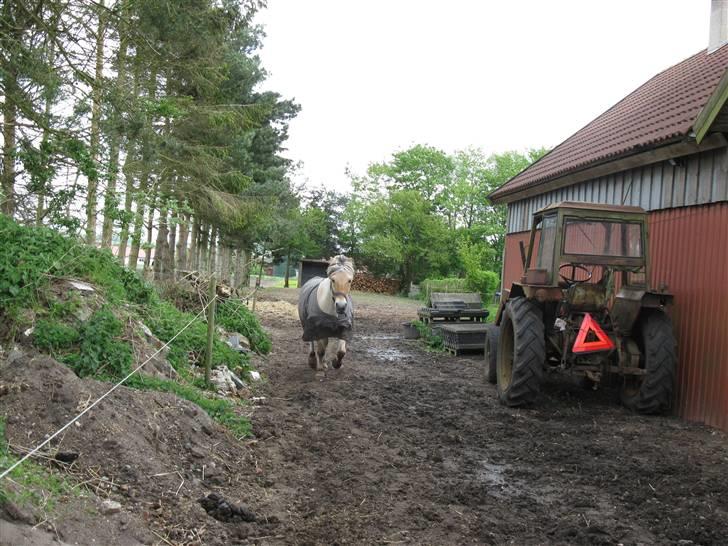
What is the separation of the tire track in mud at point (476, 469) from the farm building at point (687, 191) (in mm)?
835

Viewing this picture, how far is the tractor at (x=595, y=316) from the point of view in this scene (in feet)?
22.1

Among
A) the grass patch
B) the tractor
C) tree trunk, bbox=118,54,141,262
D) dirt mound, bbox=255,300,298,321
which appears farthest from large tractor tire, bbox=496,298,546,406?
dirt mound, bbox=255,300,298,321

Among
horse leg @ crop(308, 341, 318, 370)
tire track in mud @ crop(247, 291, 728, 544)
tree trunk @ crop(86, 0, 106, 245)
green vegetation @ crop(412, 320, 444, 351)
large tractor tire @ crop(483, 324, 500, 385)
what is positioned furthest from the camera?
green vegetation @ crop(412, 320, 444, 351)

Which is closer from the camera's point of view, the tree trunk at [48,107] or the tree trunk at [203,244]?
the tree trunk at [48,107]

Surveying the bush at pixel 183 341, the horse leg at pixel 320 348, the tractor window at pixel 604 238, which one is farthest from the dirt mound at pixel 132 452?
the tractor window at pixel 604 238

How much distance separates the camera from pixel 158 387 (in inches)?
212

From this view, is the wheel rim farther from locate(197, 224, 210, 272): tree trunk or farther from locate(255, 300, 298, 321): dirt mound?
locate(197, 224, 210, 272): tree trunk

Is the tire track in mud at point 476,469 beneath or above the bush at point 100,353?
beneath

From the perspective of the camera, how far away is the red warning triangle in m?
6.76

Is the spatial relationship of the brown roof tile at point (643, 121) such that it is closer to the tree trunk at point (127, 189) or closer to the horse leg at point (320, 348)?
the horse leg at point (320, 348)

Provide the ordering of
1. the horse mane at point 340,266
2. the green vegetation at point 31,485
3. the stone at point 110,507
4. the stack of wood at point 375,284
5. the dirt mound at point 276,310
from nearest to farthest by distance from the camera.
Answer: the green vegetation at point 31,485 < the stone at point 110,507 < the horse mane at point 340,266 < the dirt mound at point 276,310 < the stack of wood at point 375,284

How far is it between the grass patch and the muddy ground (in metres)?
0.18

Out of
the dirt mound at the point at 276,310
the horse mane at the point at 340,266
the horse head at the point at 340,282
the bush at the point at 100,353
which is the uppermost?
the horse mane at the point at 340,266

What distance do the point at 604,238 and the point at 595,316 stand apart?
98cm
